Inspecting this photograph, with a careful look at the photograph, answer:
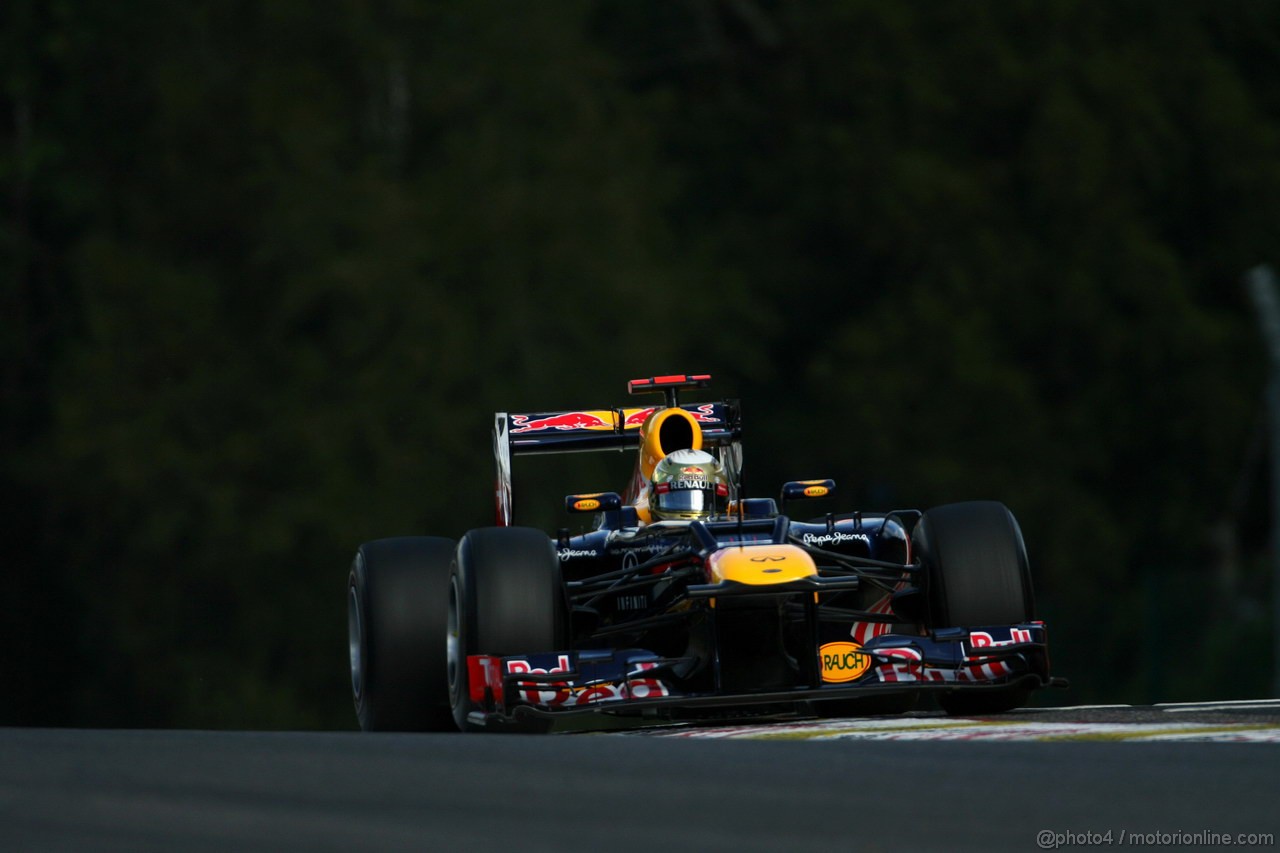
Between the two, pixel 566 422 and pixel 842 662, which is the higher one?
pixel 566 422

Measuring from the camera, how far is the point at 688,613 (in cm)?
1023

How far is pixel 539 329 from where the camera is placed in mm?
30453

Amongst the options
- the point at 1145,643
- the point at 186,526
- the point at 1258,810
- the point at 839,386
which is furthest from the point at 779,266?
the point at 1258,810

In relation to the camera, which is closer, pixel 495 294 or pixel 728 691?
pixel 728 691

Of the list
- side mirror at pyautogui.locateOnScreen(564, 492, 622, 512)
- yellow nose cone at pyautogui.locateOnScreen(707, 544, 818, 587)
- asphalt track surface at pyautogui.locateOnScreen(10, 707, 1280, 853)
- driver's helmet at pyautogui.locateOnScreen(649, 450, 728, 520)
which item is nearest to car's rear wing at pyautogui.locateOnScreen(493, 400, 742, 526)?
side mirror at pyautogui.locateOnScreen(564, 492, 622, 512)

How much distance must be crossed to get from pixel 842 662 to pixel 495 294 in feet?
67.0

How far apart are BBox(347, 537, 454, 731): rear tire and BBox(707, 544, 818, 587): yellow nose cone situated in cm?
189

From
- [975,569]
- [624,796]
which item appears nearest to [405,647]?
[975,569]

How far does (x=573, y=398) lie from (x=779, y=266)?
5580 mm

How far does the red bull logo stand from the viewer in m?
12.8

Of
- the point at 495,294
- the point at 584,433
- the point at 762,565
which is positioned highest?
the point at 495,294

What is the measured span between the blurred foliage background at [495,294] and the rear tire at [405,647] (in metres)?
17.7

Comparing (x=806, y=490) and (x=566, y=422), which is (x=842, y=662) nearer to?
(x=806, y=490)

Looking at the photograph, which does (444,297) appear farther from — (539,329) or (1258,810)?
(1258,810)
